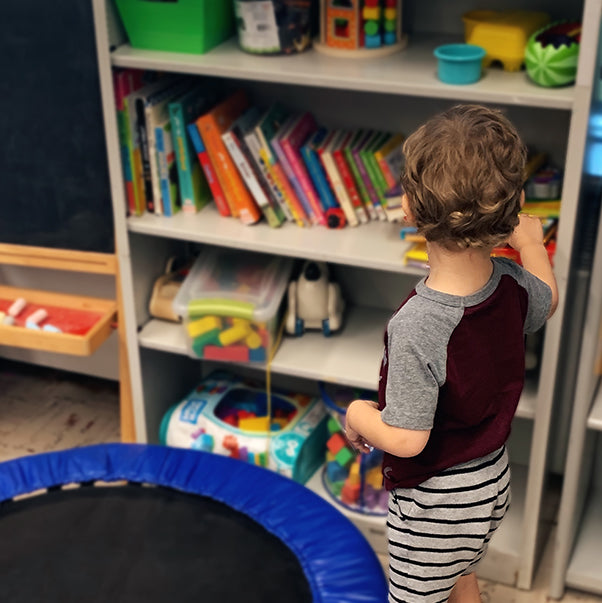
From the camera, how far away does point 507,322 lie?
4.37ft

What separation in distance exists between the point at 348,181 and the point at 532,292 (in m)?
0.79

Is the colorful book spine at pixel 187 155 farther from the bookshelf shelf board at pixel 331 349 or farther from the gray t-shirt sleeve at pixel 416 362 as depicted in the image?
the gray t-shirt sleeve at pixel 416 362

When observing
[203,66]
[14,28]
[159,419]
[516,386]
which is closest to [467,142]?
[516,386]

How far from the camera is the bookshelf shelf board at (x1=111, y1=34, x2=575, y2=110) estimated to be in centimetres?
172

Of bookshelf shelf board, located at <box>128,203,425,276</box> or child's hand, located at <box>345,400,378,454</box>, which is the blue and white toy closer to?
bookshelf shelf board, located at <box>128,203,425,276</box>

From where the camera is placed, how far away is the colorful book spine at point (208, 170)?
2.11 metres

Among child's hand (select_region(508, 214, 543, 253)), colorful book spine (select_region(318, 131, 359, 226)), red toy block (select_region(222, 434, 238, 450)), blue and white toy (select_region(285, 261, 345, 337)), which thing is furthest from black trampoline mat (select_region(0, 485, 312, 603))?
child's hand (select_region(508, 214, 543, 253))

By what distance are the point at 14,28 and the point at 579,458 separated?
1.54m

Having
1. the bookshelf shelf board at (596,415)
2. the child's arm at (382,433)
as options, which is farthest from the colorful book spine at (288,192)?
the child's arm at (382,433)

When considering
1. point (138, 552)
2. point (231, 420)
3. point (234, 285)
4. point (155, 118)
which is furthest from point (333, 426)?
point (155, 118)

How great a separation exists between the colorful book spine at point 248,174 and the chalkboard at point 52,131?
0.97 ft

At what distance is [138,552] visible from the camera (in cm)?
193

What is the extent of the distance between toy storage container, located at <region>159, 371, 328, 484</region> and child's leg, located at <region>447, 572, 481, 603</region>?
25.4 inches

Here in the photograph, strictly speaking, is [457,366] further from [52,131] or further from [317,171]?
[52,131]
